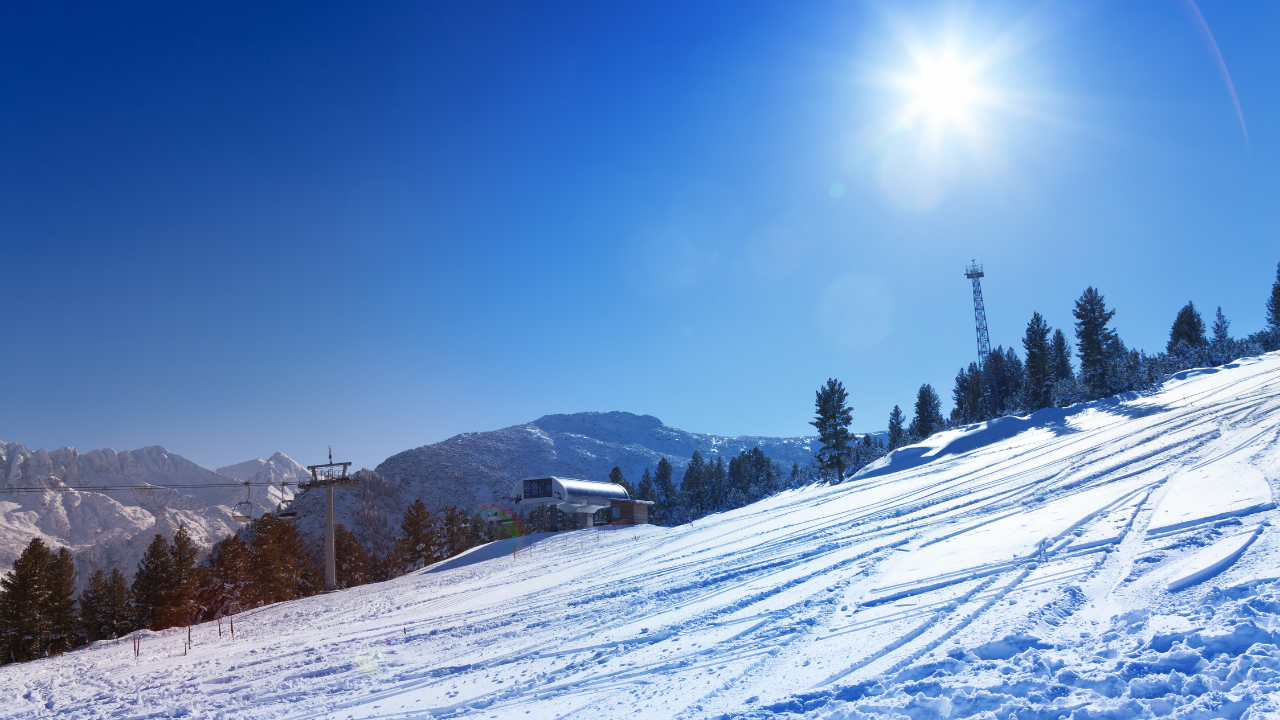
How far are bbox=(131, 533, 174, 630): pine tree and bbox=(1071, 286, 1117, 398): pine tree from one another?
68.7 m

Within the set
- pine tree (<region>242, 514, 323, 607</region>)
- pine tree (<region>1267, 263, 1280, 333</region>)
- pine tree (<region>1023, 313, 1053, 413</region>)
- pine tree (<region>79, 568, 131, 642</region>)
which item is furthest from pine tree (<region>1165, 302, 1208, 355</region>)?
pine tree (<region>79, 568, 131, 642</region>)

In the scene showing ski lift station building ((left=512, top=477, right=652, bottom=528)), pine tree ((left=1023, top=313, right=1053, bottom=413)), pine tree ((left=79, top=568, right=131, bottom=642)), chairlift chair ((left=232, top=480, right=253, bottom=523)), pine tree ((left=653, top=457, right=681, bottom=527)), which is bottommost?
pine tree ((left=653, top=457, right=681, bottom=527))

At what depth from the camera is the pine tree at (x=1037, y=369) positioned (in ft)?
165

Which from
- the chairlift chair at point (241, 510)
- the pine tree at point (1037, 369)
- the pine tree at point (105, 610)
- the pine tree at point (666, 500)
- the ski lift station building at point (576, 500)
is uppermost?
the pine tree at point (1037, 369)

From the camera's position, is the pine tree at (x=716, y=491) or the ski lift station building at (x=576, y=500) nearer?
the ski lift station building at (x=576, y=500)

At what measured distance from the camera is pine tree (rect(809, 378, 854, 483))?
47750 millimetres

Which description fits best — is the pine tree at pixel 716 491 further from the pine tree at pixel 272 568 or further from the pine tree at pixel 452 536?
the pine tree at pixel 272 568

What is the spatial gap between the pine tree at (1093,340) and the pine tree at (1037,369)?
2.62 meters

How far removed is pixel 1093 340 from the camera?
158 ft

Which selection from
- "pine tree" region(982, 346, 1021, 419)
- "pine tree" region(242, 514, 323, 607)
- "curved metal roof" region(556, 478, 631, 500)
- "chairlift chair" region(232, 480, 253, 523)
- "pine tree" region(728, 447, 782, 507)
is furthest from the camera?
"pine tree" region(728, 447, 782, 507)

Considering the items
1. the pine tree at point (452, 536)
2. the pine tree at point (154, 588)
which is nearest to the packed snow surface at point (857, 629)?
the pine tree at point (154, 588)

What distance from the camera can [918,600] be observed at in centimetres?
833

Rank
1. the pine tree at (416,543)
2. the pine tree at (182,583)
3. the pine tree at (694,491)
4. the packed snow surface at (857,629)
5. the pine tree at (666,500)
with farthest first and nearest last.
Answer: the pine tree at (694,491) → the pine tree at (666,500) → the pine tree at (416,543) → the pine tree at (182,583) → the packed snow surface at (857,629)

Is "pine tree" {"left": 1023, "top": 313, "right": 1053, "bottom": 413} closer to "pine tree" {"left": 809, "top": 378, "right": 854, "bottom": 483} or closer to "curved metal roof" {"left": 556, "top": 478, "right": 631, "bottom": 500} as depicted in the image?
"pine tree" {"left": 809, "top": 378, "right": 854, "bottom": 483}
